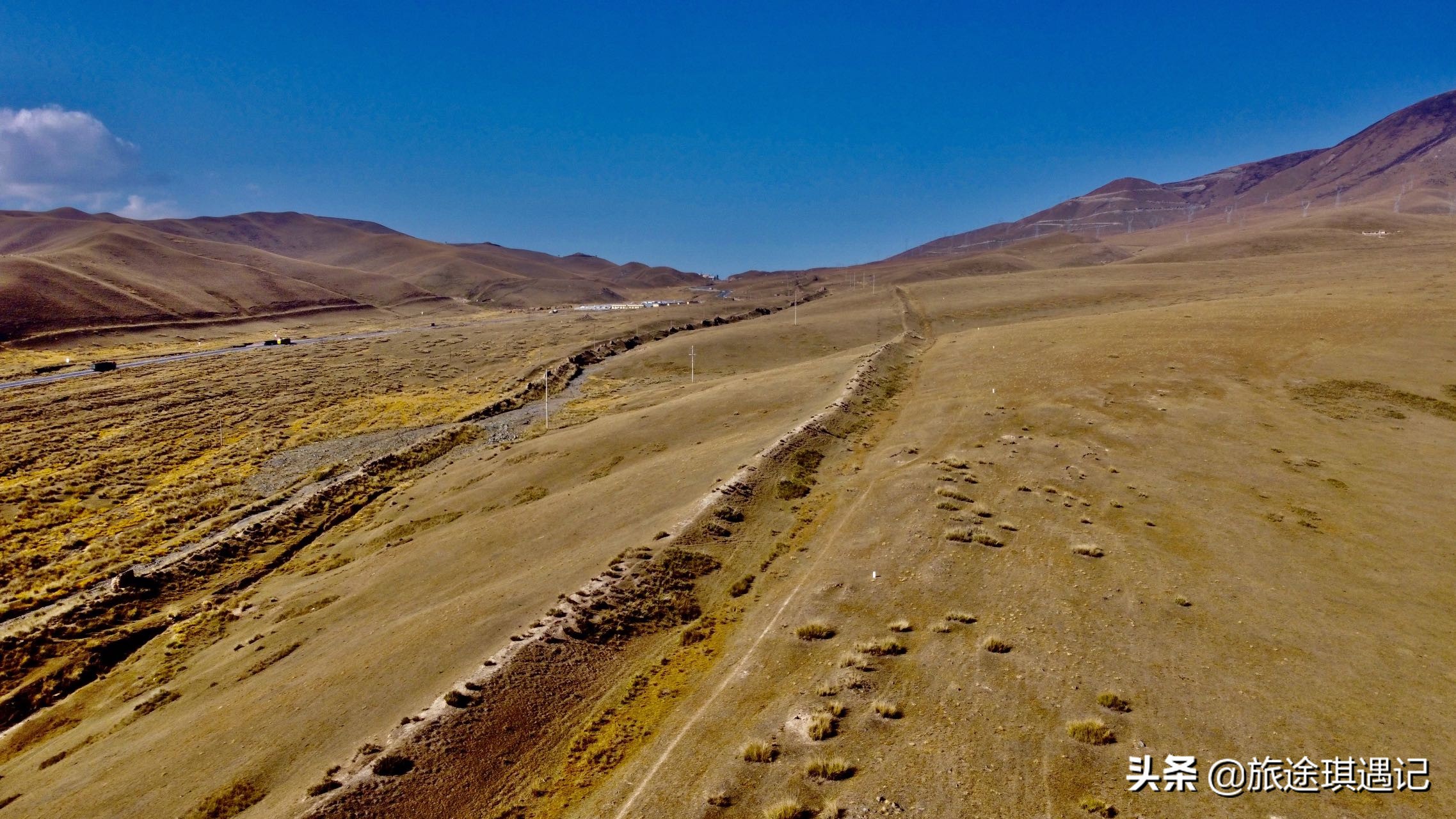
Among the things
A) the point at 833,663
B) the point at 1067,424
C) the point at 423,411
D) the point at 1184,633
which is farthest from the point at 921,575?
the point at 423,411

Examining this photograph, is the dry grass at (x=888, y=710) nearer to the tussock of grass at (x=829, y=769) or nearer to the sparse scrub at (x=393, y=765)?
the tussock of grass at (x=829, y=769)

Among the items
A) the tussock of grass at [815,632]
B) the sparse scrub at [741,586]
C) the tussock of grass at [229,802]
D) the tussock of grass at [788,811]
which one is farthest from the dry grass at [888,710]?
the tussock of grass at [229,802]

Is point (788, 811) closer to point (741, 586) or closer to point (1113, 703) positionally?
point (1113, 703)

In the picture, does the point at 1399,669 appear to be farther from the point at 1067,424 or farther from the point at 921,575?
the point at 1067,424

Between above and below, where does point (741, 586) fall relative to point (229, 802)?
above

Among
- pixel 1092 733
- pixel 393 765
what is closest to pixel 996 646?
pixel 1092 733

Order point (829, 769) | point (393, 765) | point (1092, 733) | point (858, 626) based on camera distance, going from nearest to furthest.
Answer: point (829, 769), point (1092, 733), point (393, 765), point (858, 626)
